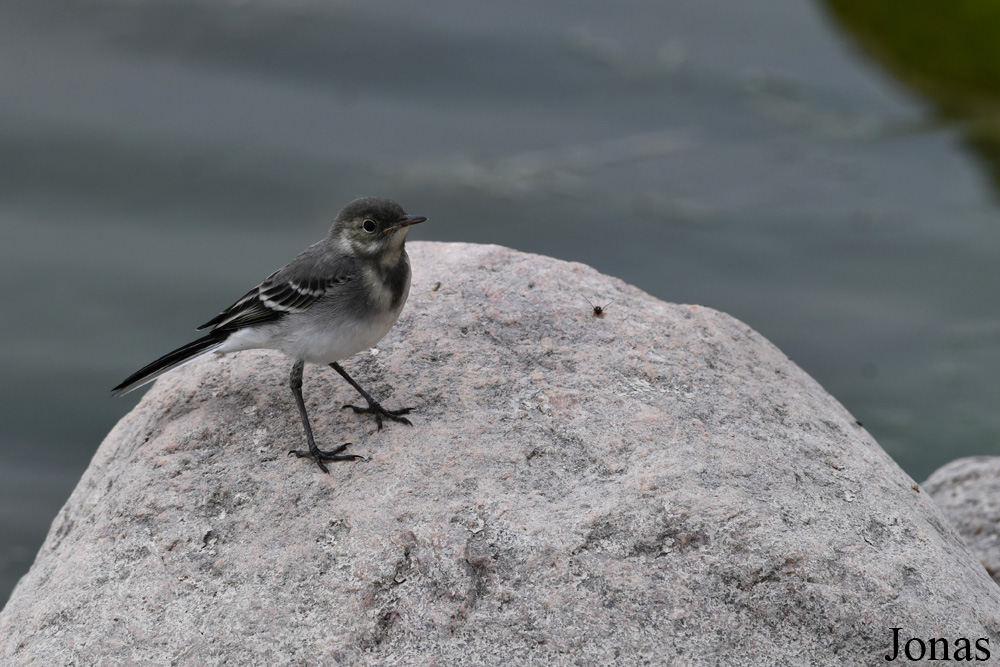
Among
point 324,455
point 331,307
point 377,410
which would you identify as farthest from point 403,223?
point 324,455

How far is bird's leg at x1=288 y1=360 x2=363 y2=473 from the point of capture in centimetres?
519

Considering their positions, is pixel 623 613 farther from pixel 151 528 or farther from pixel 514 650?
pixel 151 528

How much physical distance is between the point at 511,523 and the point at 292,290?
198 cm

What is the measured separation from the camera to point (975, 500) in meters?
6.87

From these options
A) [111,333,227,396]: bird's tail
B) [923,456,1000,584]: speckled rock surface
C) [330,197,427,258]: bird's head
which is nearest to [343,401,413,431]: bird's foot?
[330,197,427,258]: bird's head

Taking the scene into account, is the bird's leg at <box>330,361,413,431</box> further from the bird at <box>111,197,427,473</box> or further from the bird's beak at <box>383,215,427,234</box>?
the bird's beak at <box>383,215,427,234</box>

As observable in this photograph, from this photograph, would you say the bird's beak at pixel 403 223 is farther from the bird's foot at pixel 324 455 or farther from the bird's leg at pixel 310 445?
Result: the bird's foot at pixel 324 455

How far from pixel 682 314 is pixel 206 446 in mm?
2907

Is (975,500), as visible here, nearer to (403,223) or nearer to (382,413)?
(382,413)

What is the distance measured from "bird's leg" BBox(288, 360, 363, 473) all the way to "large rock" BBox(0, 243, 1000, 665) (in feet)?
0.19

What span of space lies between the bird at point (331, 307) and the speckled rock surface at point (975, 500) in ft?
12.7

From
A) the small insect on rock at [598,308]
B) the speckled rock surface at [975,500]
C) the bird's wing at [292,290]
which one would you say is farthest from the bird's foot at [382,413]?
the speckled rock surface at [975,500]

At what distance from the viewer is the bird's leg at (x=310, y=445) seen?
17.0 ft

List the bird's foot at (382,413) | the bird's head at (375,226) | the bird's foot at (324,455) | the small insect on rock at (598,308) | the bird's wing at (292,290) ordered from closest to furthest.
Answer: the bird's foot at (324,455) → the bird's foot at (382,413) → the bird's wing at (292,290) → the bird's head at (375,226) → the small insect on rock at (598,308)
